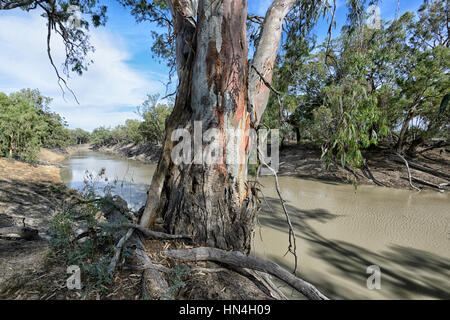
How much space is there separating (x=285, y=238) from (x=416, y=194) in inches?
254

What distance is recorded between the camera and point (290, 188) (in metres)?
8.30

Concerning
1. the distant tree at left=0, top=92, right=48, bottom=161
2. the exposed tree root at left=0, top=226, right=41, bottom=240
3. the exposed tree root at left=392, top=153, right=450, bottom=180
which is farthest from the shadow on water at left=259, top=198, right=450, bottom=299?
Answer: the distant tree at left=0, top=92, right=48, bottom=161

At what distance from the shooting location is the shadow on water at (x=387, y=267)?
2547mm

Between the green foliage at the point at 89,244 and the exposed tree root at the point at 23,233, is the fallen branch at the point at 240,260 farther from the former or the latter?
the exposed tree root at the point at 23,233

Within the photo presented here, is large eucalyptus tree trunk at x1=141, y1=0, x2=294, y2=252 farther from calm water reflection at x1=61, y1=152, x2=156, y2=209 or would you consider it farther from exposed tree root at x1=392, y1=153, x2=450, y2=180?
exposed tree root at x1=392, y1=153, x2=450, y2=180

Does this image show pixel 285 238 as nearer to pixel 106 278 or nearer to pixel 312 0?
pixel 106 278

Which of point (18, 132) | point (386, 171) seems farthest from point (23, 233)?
point (386, 171)

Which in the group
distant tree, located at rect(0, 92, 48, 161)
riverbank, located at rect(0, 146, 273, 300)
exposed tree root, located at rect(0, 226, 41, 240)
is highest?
distant tree, located at rect(0, 92, 48, 161)

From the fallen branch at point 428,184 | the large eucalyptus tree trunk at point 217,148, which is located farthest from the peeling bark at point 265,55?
the fallen branch at point 428,184

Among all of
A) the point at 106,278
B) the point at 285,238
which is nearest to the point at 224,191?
the point at 106,278

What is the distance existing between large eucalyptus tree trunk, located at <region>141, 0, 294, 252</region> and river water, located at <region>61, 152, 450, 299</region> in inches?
13.5

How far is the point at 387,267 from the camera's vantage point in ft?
9.92

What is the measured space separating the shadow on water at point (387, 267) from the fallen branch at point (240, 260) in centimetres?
184

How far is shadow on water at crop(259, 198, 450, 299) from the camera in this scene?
2547 mm
